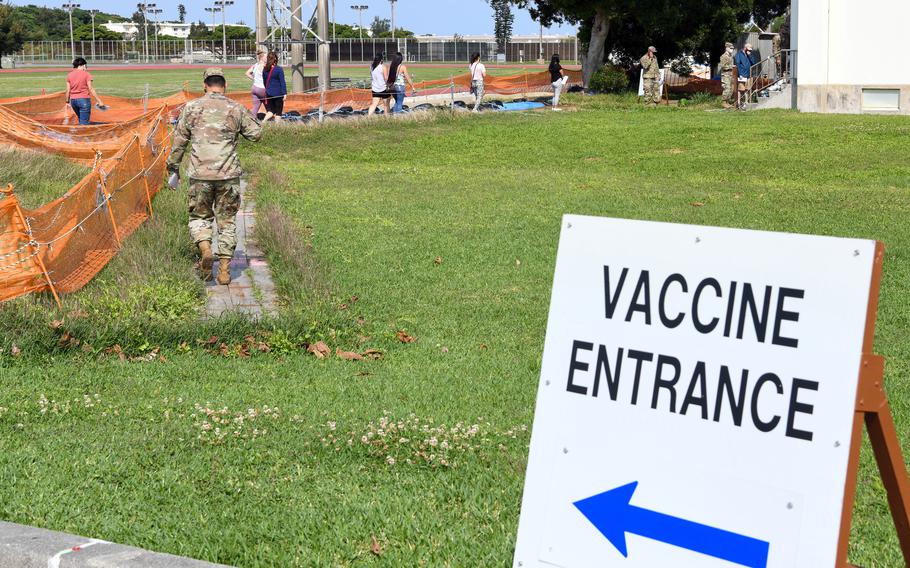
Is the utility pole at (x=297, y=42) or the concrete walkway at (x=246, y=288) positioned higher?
the utility pole at (x=297, y=42)

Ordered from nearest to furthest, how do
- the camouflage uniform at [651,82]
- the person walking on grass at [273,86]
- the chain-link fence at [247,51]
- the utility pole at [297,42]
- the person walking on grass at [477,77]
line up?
the person walking on grass at [273,86], the person walking on grass at [477,77], the utility pole at [297,42], the camouflage uniform at [651,82], the chain-link fence at [247,51]

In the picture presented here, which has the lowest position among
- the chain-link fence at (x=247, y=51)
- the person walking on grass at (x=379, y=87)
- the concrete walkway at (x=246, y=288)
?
the concrete walkway at (x=246, y=288)

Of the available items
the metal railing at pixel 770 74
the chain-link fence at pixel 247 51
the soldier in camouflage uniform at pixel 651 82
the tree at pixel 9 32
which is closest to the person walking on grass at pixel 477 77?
the soldier in camouflage uniform at pixel 651 82

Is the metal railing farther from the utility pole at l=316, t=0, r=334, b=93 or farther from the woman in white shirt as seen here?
the woman in white shirt

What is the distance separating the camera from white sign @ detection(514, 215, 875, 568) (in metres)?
3.00

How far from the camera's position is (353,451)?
5.75m

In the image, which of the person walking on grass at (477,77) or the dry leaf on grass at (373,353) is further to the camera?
the person walking on grass at (477,77)

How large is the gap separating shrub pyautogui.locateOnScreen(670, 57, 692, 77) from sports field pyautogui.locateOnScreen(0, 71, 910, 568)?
2682 centimetres

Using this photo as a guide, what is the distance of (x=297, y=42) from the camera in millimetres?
30203

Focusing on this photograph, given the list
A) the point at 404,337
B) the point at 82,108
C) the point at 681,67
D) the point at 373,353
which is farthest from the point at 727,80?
the point at 373,353

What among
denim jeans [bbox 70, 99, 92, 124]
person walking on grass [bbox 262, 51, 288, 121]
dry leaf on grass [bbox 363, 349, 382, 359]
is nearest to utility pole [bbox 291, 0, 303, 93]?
person walking on grass [bbox 262, 51, 288, 121]

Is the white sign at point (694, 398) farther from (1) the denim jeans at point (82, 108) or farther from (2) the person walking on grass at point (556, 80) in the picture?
(2) the person walking on grass at point (556, 80)

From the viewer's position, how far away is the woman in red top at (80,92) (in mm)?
23062

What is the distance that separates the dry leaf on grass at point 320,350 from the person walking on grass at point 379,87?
19.1 meters
